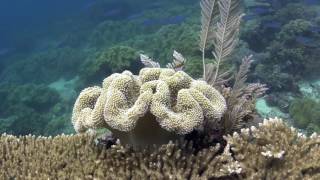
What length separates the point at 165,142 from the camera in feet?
12.3

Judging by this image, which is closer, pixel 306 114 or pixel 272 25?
pixel 306 114

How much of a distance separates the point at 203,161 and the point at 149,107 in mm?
687

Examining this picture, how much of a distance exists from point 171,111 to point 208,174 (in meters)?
0.63

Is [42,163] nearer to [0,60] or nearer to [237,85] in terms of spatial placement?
[237,85]

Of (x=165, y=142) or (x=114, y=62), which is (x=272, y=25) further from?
(x=165, y=142)

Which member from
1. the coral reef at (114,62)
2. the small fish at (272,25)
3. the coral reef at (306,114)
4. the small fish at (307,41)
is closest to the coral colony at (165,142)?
the coral reef at (306,114)

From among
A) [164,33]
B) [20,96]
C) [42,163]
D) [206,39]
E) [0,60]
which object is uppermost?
[206,39]

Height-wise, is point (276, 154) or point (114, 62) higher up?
point (276, 154)

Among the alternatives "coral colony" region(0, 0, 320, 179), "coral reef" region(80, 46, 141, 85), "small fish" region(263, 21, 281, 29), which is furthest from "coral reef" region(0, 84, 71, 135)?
"coral colony" region(0, 0, 320, 179)

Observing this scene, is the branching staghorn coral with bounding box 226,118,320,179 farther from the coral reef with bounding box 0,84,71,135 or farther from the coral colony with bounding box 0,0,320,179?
the coral reef with bounding box 0,84,71,135

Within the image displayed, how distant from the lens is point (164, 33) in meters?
15.8

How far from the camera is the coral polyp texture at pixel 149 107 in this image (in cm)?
343

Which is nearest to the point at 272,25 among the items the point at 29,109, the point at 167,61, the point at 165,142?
the point at 167,61

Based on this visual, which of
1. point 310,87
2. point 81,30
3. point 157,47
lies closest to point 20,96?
point 157,47
